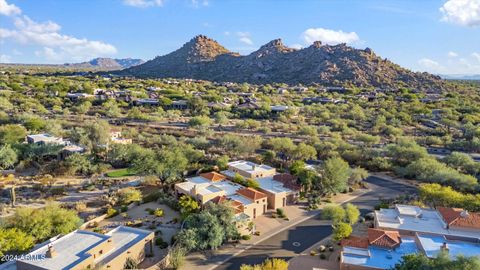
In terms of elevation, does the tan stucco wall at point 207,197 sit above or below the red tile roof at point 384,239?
above

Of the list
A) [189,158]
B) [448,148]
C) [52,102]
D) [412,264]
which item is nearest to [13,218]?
[189,158]

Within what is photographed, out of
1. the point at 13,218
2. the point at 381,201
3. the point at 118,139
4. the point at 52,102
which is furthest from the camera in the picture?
the point at 52,102

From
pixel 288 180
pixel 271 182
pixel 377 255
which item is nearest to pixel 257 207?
pixel 271 182

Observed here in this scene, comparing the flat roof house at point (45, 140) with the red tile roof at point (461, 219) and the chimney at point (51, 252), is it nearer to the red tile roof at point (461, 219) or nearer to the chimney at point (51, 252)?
the chimney at point (51, 252)

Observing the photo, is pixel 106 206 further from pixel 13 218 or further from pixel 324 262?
pixel 324 262

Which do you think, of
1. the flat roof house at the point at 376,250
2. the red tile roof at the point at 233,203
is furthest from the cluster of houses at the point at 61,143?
the flat roof house at the point at 376,250

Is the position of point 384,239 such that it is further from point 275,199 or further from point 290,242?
point 275,199

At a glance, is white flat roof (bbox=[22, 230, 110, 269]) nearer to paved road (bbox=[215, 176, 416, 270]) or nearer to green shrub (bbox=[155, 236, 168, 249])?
green shrub (bbox=[155, 236, 168, 249])
